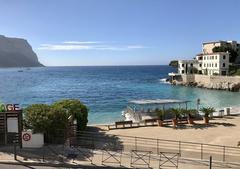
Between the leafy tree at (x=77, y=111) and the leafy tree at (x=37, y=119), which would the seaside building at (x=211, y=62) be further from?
the leafy tree at (x=37, y=119)

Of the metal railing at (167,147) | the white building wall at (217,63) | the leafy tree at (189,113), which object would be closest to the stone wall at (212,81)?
the white building wall at (217,63)

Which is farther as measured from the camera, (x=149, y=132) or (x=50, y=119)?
(x=149, y=132)

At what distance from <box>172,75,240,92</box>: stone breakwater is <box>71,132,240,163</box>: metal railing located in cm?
7132

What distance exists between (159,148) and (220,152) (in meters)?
3.60

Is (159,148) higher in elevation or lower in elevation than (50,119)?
lower

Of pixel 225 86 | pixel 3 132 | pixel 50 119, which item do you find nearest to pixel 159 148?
pixel 50 119

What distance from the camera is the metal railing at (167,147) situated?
20.7 metres

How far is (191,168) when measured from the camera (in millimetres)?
17750

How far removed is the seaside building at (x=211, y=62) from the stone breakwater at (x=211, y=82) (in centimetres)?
486

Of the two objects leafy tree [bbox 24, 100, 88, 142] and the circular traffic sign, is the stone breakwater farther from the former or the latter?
the circular traffic sign

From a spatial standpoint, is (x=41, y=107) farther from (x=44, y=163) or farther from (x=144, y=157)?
(x=144, y=157)

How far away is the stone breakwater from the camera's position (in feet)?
307

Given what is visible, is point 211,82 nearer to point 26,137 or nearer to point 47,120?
point 47,120

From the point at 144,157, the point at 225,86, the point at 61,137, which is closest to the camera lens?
the point at 144,157
